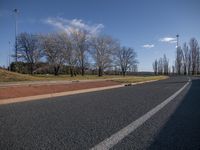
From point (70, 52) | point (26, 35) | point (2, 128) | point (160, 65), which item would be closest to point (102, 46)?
point (70, 52)

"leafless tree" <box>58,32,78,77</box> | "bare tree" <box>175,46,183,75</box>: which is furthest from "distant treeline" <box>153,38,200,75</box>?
"leafless tree" <box>58,32,78,77</box>

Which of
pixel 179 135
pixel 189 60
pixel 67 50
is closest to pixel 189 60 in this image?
pixel 189 60

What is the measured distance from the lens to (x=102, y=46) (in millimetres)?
69250

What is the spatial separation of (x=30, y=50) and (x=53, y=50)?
30.7ft

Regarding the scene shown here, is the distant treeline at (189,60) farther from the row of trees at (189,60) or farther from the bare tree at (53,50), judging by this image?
the bare tree at (53,50)

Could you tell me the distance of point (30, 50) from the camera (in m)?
72.1

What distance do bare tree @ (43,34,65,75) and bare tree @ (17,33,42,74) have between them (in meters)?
4.24

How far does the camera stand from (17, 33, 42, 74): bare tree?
233 feet

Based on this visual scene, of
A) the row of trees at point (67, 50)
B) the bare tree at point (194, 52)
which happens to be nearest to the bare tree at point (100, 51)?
the row of trees at point (67, 50)

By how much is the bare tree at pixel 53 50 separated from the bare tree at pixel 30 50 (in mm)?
4240

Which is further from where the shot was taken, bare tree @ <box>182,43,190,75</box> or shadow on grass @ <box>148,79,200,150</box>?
bare tree @ <box>182,43,190,75</box>

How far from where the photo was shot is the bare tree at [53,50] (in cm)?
6562

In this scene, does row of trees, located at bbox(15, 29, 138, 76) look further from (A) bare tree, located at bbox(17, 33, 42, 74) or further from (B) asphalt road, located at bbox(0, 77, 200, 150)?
(B) asphalt road, located at bbox(0, 77, 200, 150)

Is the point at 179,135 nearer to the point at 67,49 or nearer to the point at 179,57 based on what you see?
the point at 67,49
